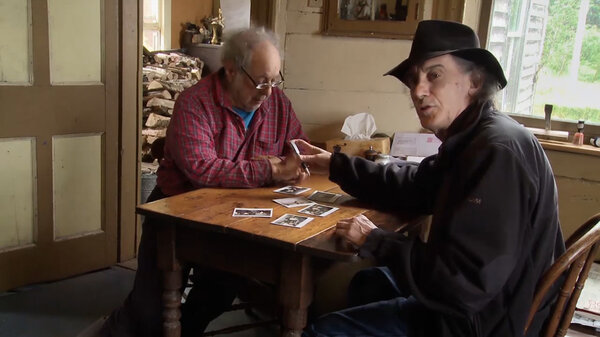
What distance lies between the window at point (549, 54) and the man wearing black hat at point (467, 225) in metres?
1.65

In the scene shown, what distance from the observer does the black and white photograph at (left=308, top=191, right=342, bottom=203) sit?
2.05 m

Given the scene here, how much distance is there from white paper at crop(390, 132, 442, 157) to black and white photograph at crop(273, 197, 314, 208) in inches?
53.3

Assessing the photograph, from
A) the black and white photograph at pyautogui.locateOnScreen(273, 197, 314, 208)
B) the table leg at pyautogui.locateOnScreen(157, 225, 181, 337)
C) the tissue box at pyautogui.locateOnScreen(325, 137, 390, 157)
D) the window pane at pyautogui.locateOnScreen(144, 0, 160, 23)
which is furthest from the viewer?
the window pane at pyautogui.locateOnScreen(144, 0, 160, 23)

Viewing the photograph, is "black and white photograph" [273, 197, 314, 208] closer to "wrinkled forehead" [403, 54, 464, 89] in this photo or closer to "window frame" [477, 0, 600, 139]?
"wrinkled forehead" [403, 54, 464, 89]

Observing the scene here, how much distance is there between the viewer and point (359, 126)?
3268 mm

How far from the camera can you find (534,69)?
3330 mm

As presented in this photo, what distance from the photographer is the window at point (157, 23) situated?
23.9 feet

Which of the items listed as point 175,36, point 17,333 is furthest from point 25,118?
point 175,36

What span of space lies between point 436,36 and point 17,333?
7.51ft

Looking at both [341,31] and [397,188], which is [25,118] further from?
[397,188]

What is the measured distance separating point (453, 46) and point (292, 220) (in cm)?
70

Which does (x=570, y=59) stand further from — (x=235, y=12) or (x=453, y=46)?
(x=235, y=12)

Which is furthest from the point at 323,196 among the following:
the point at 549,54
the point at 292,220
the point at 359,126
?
the point at 549,54

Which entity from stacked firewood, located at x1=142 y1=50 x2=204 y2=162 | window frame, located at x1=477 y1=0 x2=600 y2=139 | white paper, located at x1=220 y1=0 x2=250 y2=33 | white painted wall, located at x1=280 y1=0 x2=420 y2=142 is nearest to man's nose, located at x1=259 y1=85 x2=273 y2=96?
white painted wall, located at x1=280 y1=0 x2=420 y2=142
